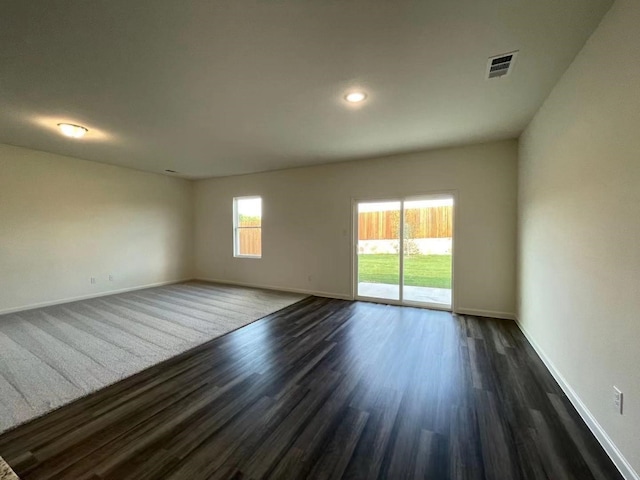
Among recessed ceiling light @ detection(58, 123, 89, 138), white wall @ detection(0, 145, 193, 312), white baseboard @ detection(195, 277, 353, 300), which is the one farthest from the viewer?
white baseboard @ detection(195, 277, 353, 300)

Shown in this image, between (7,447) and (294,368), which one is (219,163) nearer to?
(294,368)

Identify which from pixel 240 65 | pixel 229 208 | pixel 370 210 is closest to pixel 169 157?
pixel 229 208

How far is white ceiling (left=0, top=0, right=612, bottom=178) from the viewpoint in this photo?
1.67 metres

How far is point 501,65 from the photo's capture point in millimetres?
2219

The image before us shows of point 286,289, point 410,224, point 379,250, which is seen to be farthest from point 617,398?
point 286,289

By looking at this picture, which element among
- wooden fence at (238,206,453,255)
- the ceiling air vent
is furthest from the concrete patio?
the ceiling air vent

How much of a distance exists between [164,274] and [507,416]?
721 cm

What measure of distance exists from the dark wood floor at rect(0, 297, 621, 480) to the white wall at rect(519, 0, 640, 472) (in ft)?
1.27

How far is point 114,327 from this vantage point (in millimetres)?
3664

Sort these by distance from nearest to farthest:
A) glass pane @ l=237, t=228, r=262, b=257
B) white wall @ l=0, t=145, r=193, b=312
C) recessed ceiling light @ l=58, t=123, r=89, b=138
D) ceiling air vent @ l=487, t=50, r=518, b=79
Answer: ceiling air vent @ l=487, t=50, r=518, b=79, recessed ceiling light @ l=58, t=123, r=89, b=138, white wall @ l=0, t=145, r=193, b=312, glass pane @ l=237, t=228, r=262, b=257

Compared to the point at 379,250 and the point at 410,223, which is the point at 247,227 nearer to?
the point at 379,250

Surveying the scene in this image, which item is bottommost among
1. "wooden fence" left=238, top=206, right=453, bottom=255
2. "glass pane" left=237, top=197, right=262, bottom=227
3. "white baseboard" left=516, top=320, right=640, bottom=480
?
"white baseboard" left=516, top=320, right=640, bottom=480

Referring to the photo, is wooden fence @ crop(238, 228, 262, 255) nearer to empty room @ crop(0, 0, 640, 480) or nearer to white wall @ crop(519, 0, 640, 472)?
empty room @ crop(0, 0, 640, 480)

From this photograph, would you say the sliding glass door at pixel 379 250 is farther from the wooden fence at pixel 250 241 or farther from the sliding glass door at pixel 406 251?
the wooden fence at pixel 250 241
